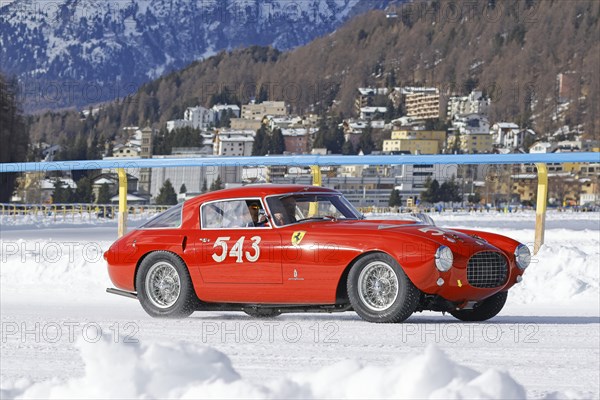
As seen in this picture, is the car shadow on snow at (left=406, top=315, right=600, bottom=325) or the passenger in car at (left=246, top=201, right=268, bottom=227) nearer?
the car shadow on snow at (left=406, top=315, right=600, bottom=325)

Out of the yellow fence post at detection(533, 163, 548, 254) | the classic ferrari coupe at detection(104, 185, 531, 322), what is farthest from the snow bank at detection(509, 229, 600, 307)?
the classic ferrari coupe at detection(104, 185, 531, 322)

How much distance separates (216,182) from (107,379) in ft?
65.8

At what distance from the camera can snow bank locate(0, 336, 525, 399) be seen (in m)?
4.21

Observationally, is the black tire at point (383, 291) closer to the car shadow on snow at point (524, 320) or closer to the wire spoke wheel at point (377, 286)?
the wire spoke wheel at point (377, 286)

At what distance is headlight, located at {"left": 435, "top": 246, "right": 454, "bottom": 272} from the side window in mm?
1706

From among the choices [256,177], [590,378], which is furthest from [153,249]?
[256,177]

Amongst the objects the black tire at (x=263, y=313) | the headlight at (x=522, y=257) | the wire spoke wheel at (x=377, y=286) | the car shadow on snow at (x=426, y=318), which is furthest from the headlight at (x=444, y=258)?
the black tire at (x=263, y=313)

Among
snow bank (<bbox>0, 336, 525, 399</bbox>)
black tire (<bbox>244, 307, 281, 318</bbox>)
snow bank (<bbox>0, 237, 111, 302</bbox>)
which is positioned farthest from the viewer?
snow bank (<bbox>0, 237, 111, 302</bbox>)

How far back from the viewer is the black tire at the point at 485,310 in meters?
10.2

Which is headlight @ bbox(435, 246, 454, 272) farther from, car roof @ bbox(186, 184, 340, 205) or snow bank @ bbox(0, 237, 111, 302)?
snow bank @ bbox(0, 237, 111, 302)

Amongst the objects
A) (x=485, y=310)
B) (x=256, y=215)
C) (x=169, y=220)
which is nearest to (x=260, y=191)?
(x=256, y=215)

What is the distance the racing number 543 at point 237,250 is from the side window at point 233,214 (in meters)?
0.18

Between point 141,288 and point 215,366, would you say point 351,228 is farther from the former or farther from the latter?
point 215,366

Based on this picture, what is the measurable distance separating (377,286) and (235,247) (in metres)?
1.48
